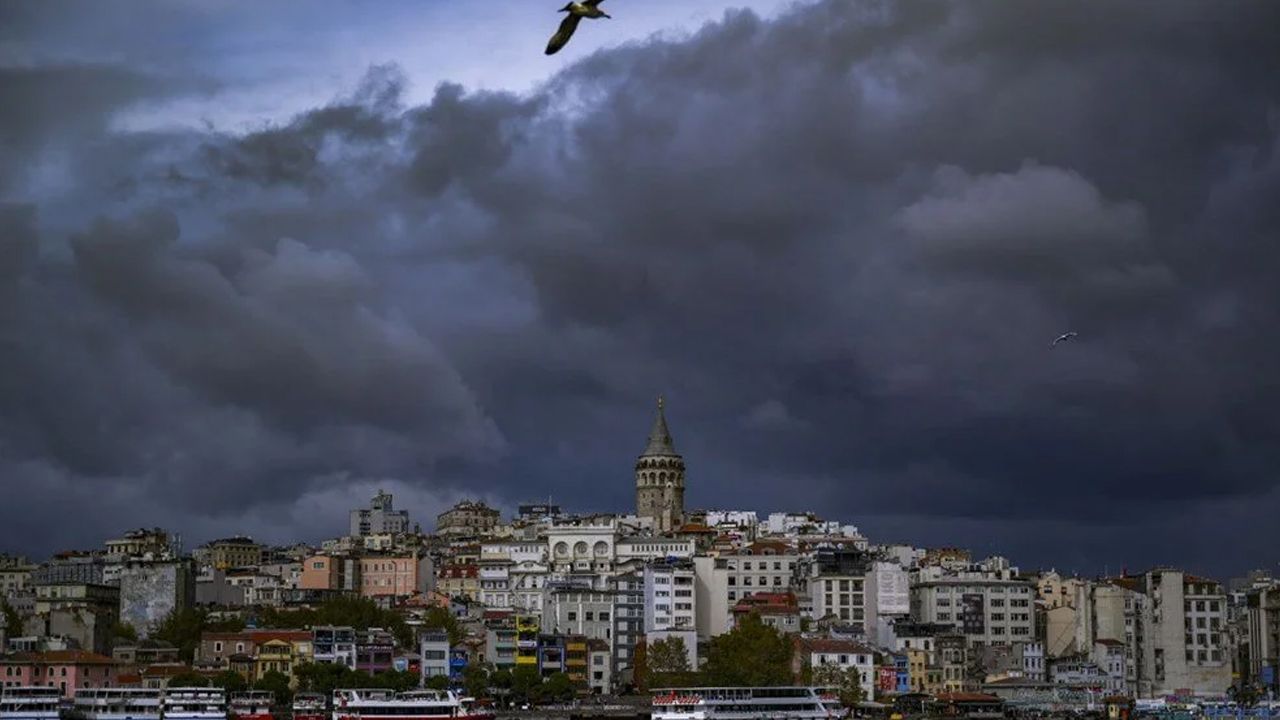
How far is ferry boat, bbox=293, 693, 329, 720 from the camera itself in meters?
77.3

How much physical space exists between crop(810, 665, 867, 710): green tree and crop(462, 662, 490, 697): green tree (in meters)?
13.3

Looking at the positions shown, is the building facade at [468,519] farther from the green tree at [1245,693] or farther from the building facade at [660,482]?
the green tree at [1245,693]

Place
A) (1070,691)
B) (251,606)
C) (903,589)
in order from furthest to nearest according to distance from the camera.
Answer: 1. (251,606)
2. (903,589)
3. (1070,691)

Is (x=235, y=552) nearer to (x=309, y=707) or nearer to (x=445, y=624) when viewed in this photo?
(x=445, y=624)

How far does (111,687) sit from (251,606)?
2869 centimetres

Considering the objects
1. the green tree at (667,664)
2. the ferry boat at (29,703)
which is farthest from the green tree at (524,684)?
the ferry boat at (29,703)

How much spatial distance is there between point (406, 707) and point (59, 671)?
15.4 meters

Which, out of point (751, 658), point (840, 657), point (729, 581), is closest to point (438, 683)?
point (751, 658)

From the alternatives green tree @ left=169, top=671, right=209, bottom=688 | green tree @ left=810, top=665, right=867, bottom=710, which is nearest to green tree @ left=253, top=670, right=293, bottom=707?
green tree @ left=169, top=671, right=209, bottom=688

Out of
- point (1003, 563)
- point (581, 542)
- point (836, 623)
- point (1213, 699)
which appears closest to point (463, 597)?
point (581, 542)

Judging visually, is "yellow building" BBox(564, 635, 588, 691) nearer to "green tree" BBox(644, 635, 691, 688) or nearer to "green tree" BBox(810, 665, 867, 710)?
"green tree" BBox(644, 635, 691, 688)

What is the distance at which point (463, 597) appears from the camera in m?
111

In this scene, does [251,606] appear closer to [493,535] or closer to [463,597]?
[463,597]

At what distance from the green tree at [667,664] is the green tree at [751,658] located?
104cm
